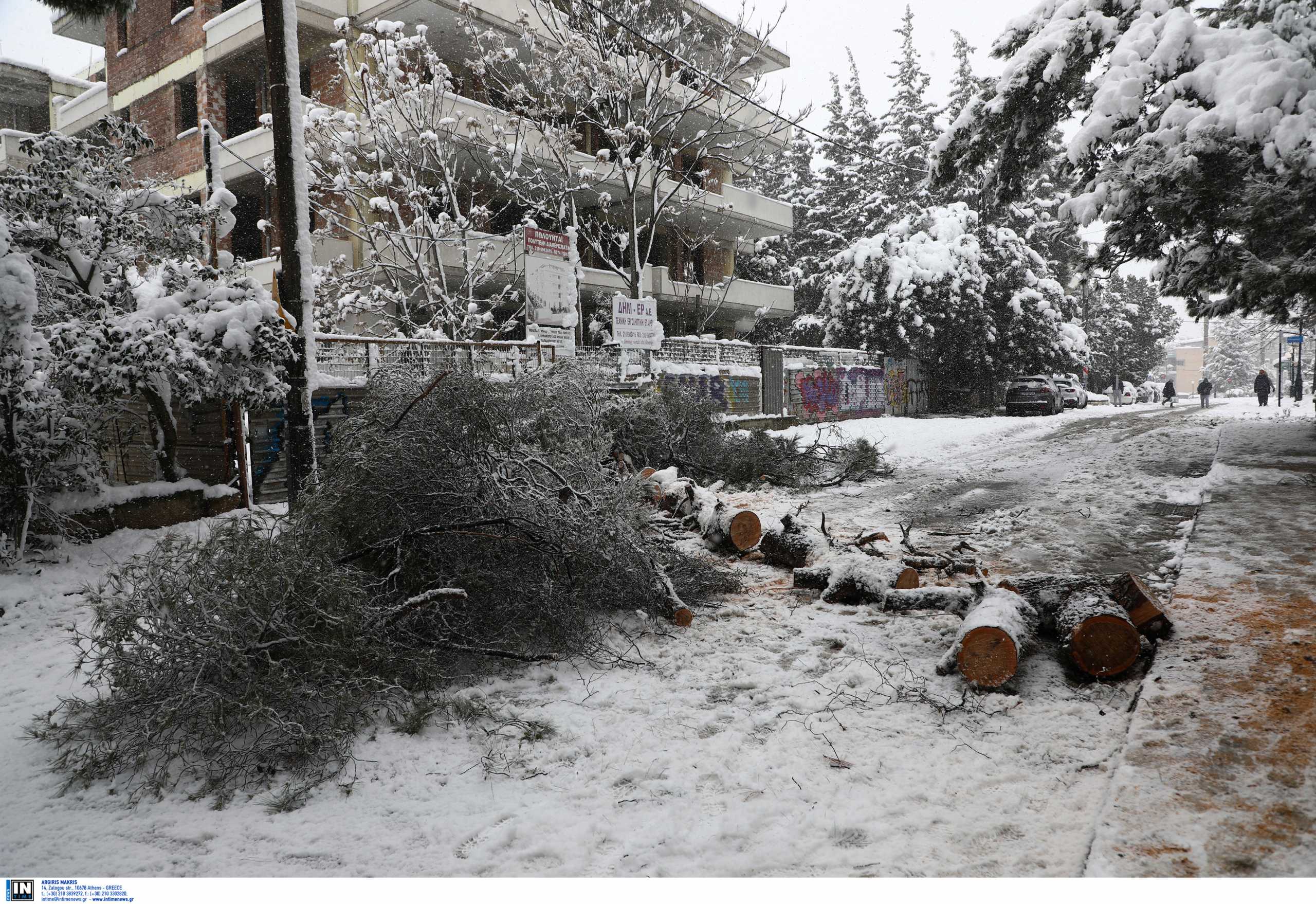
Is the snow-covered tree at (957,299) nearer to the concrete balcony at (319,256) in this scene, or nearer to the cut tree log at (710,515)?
the concrete balcony at (319,256)

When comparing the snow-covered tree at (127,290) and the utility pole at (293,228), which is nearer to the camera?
the snow-covered tree at (127,290)

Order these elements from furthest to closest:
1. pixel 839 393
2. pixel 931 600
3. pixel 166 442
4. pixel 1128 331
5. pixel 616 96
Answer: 1. pixel 1128 331
2. pixel 839 393
3. pixel 616 96
4. pixel 166 442
5. pixel 931 600

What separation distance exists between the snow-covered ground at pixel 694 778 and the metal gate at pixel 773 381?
1494cm

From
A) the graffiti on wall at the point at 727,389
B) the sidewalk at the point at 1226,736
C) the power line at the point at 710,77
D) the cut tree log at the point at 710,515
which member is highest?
the power line at the point at 710,77

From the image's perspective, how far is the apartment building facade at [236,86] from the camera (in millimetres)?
6812

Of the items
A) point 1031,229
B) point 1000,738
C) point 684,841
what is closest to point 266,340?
point 684,841

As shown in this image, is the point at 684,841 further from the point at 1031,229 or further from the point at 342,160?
the point at 1031,229

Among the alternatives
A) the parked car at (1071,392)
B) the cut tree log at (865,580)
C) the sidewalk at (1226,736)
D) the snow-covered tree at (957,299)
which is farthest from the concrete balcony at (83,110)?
the parked car at (1071,392)

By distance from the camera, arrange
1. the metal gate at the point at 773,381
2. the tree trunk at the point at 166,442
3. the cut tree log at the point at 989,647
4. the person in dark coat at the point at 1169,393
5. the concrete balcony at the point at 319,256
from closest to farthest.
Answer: the cut tree log at the point at 989,647, the tree trunk at the point at 166,442, the concrete balcony at the point at 319,256, the metal gate at the point at 773,381, the person in dark coat at the point at 1169,393

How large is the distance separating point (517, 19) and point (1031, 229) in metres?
18.0

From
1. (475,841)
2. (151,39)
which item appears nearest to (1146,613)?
(475,841)

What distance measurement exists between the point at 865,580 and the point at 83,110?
688 cm

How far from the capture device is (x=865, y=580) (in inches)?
186

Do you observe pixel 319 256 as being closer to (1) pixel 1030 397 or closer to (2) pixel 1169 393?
(1) pixel 1030 397
